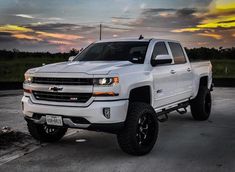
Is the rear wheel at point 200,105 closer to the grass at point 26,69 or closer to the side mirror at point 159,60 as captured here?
the side mirror at point 159,60

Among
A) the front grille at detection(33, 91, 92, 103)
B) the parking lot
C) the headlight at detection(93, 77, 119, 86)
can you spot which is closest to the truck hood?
the headlight at detection(93, 77, 119, 86)

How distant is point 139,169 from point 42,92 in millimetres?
2064

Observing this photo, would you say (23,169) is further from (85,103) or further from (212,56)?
(212,56)

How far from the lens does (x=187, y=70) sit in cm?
853

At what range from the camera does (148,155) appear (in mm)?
6238

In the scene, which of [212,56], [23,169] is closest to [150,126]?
[23,169]

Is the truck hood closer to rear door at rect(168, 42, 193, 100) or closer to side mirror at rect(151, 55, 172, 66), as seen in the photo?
side mirror at rect(151, 55, 172, 66)

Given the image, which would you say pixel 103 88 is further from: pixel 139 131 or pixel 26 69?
pixel 26 69

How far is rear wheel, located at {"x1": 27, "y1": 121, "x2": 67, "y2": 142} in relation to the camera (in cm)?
700

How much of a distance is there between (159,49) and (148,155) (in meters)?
2.33

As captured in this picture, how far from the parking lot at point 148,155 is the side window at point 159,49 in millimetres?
1694

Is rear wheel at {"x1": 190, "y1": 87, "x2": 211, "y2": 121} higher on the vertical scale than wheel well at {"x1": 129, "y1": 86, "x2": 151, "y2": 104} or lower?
lower

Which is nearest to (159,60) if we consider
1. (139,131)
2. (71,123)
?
(139,131)

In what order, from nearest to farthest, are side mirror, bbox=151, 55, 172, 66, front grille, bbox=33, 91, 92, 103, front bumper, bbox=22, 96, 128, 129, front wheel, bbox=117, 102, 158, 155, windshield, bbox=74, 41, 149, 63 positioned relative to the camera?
front bumper, bbox=22, 96, 128, 129, front grille, bbox=33, 91, 92, 103, front wheel, bbox=117, 102, 158, 155, side mirror, bbox=151, 55, 172, 66, windshield, bbox=74, 41, 149, 63
